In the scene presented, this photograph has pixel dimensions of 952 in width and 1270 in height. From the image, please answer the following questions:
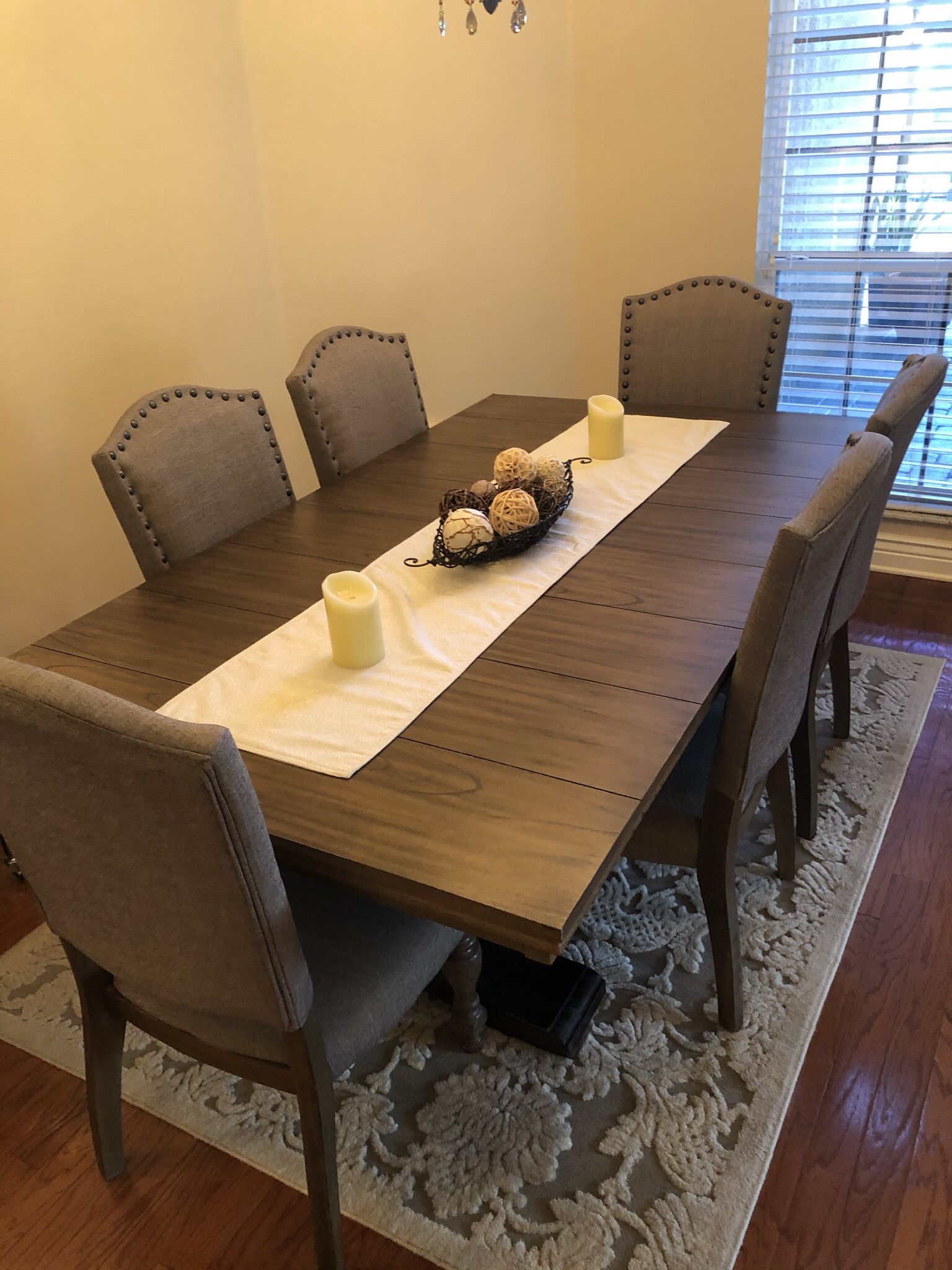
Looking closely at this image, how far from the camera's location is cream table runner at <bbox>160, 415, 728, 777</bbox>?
48.5 inches

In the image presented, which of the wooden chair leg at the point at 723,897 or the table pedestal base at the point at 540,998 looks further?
the table pedestal base at the point at 540,998

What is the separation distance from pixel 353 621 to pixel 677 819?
58 cm

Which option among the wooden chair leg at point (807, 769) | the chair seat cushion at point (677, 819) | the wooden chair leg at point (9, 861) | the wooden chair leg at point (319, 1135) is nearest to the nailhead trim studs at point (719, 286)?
the wooden chair leg at point (807, 769)

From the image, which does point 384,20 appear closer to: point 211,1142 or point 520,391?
point 520,391

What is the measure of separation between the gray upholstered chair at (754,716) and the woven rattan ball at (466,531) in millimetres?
480

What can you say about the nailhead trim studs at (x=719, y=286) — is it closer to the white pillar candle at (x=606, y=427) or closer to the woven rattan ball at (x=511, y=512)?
the white pillar candle at (x=606, y=427)

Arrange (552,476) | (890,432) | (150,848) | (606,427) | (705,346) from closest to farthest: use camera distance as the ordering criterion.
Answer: (150,848)
(890,432)
(552,476)
(606,427)
(705,346)

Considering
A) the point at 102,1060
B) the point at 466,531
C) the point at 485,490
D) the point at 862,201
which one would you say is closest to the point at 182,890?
the point at 102,1060

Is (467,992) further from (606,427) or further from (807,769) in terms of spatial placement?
(606,427)

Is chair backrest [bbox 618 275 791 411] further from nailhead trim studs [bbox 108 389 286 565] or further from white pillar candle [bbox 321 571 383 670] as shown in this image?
white pillar candle [bbox 321 571 383 670]

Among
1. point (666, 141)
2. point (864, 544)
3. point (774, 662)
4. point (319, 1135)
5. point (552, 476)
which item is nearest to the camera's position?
point (319, 1135)

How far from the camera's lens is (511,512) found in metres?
1.63

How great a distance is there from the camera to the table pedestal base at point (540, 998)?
5.22 ft

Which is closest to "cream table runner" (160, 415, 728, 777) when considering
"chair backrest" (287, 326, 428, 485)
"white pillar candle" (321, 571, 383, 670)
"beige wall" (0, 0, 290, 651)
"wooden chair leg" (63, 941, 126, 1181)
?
"white pillar candle" (321, 571, 383, 670)
